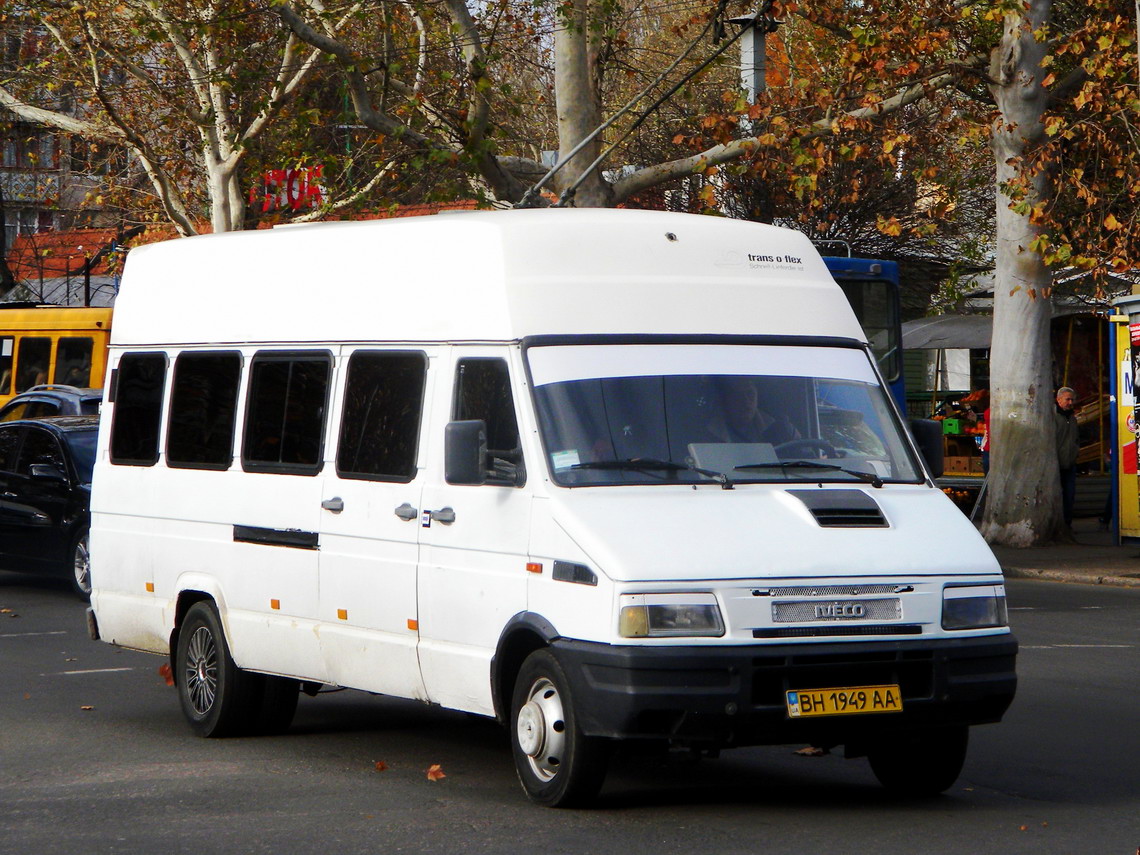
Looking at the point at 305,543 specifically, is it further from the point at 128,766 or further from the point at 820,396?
the point at 820,396

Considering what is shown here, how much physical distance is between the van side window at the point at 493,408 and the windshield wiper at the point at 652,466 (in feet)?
1.05

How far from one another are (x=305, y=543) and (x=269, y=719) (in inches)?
49.0

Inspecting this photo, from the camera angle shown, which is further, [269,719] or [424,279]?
[269,719]

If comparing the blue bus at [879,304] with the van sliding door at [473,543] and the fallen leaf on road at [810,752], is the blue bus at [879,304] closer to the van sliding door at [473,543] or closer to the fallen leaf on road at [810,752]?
the fallen leaf on road at [810,752]

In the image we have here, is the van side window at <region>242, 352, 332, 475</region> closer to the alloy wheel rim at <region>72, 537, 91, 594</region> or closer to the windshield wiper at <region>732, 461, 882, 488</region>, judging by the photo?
the windshield wiper at <region>732, 461, 882, 488</region>

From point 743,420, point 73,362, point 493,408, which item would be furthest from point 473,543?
point 73,362

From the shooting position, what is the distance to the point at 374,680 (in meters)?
8.18

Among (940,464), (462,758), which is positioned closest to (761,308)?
(940,464)

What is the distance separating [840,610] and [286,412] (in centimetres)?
323

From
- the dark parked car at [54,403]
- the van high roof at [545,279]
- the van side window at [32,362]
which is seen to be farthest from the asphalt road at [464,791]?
the van side window at [32,362]

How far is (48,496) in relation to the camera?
54.3 ft

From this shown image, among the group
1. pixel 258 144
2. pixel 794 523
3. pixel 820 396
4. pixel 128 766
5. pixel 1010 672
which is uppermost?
pixel 258 144

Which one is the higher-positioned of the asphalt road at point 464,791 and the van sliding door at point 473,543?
the van sliding door at point 473,543

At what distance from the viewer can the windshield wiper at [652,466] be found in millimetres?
7324
